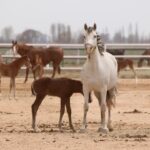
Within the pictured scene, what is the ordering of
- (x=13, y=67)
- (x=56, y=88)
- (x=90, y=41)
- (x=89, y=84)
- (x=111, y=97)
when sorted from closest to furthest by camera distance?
(x=90, y=41), (x=89, y=84), (x=56, y=88), (x=111, y=97), (x=13, y=67)

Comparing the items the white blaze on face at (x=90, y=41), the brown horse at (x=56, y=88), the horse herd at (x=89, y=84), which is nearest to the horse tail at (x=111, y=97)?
the horse herd at (x=89, y=84)

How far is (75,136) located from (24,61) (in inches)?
340

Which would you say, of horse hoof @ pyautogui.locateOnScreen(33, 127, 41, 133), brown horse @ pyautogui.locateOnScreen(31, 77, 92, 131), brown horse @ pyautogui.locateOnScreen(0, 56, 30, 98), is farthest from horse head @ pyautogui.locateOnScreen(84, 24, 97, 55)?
brown horse @ pyautogui.locateOnScreen(0, 56, 30, 98)

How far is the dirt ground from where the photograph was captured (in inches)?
386

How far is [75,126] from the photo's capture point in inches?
499

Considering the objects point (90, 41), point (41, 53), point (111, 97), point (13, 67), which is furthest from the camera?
point (41, 53)

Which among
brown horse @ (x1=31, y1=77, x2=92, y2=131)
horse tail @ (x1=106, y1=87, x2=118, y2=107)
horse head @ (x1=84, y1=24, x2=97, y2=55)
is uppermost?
horse head @ (x1=84, y1=24, x2=97, y2=55)

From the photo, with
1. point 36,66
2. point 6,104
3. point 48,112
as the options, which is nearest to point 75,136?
point 48,112

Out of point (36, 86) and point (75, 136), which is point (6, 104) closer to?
point (36, 86)

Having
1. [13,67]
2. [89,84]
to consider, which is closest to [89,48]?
[89,84]

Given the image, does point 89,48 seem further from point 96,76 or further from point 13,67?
point 13,67

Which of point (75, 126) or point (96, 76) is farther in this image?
point (75, 126)

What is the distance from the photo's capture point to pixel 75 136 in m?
10.9

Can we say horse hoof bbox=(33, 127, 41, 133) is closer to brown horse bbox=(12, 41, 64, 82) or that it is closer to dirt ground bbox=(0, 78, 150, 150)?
dirt ground bbox=(0, 78, 150, 150)
